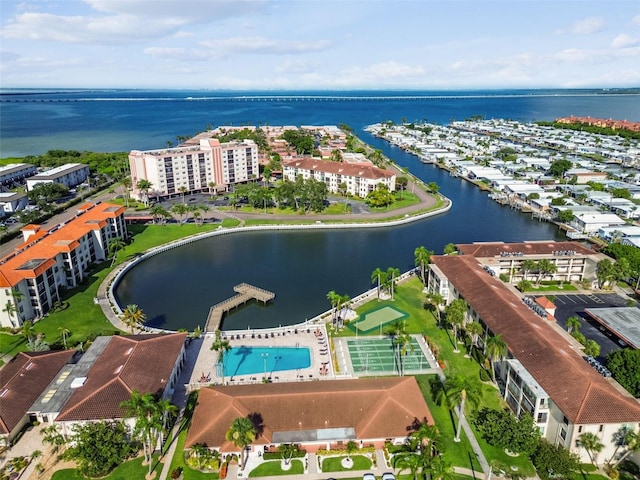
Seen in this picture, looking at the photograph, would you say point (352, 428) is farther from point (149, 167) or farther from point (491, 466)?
point (149, 167)

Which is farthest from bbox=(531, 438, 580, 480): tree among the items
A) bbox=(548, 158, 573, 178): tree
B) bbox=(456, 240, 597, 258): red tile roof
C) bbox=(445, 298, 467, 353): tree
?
bbox=(548, 158, 573, 178): tree

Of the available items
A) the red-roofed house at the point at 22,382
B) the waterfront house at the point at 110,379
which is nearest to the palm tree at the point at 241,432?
the waterfront house at the point at 110,379

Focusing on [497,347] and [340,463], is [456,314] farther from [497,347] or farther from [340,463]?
[340,463]

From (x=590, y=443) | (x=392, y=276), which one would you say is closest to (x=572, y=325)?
(x=590, y=443)

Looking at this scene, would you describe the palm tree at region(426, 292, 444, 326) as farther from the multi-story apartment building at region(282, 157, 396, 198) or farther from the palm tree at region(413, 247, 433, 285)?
the multi-story apartment building at region(282, 157, 396, 198)

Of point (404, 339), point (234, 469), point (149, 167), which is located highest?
point (149, 167)

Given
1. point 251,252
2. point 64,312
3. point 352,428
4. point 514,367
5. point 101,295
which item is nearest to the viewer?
point 352,428

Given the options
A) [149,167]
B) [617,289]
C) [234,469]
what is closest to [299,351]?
[234,469]
